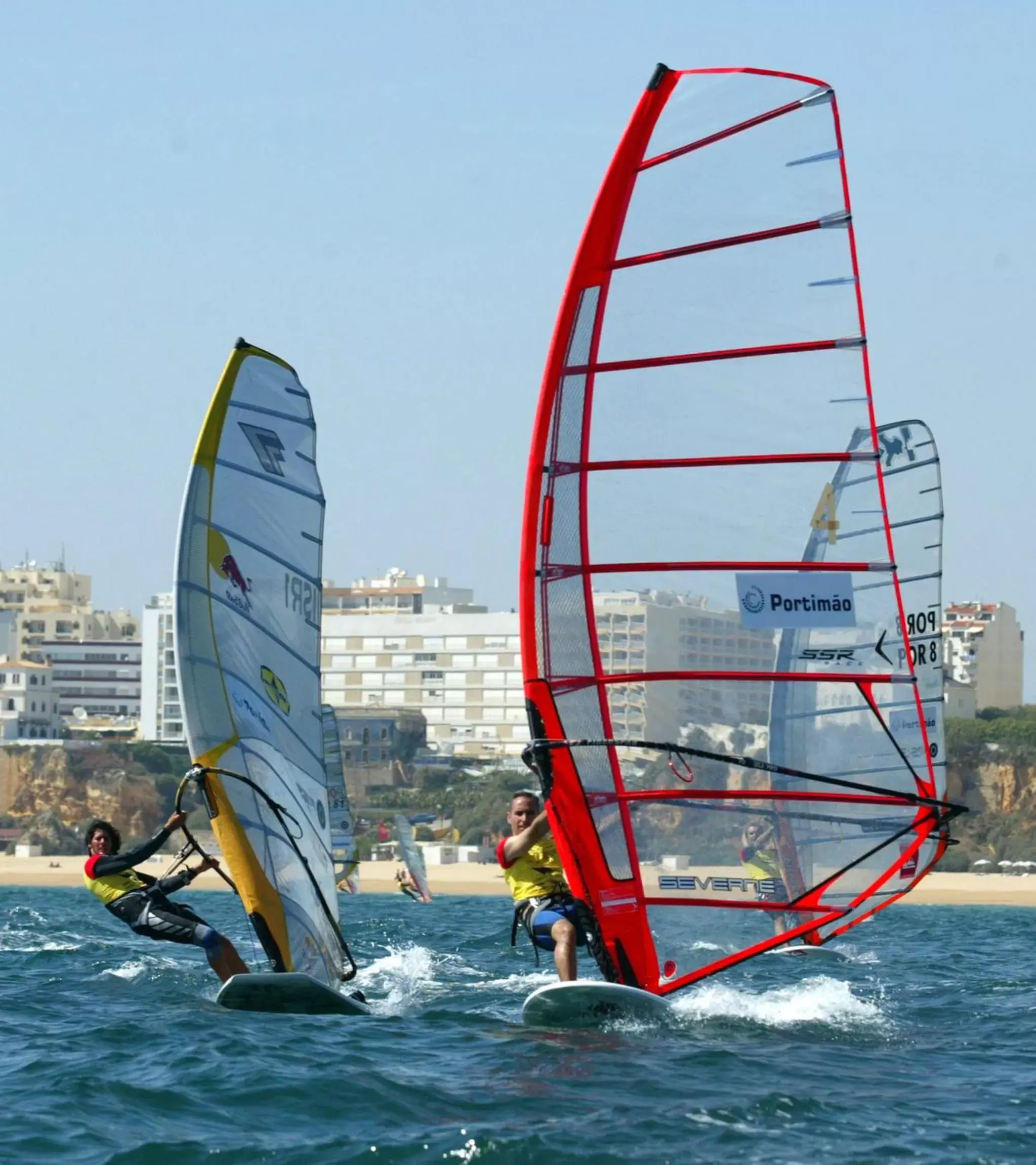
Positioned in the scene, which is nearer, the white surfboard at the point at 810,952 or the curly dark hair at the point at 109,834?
the curly dark hair at the point at 109,834

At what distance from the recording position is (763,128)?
8.96 m

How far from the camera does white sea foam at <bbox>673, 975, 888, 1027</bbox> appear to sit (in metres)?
9.41

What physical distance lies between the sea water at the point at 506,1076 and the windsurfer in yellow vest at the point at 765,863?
2.05ft

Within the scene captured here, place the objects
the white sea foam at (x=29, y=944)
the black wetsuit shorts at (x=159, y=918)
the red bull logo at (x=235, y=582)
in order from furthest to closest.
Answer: the white sea foam at (x=29, y=944) < the black wetsuit shorts at (x=159, y=918) < the red bull logo at (x=235, y=582)

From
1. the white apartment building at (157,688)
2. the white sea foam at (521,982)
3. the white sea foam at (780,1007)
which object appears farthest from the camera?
the white apartment building at (157,688)

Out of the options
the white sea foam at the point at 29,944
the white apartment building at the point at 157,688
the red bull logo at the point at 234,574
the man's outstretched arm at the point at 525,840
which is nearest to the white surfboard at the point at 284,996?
the man's outstretched arm at the point at 525,840

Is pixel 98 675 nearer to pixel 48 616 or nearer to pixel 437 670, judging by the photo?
pixel 48 616

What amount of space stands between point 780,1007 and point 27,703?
81.2m

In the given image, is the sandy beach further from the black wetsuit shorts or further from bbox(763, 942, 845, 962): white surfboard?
the black wetsuit shorts

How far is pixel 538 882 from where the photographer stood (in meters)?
9.27

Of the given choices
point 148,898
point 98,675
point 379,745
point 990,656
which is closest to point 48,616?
point 98,675

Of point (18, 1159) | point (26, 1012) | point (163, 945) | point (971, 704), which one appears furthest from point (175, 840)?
point (18, 1159)

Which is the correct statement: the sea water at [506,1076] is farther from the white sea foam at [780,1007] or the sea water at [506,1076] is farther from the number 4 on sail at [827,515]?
the number 4 on sail at [827,515]

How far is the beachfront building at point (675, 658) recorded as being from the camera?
29.8ft
